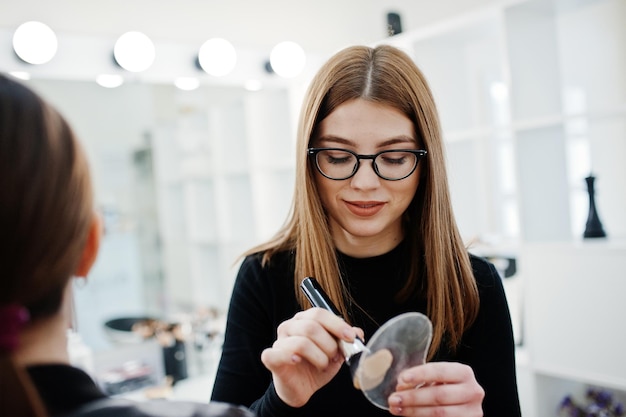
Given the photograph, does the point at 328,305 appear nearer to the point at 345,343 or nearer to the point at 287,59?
the point at 345,343

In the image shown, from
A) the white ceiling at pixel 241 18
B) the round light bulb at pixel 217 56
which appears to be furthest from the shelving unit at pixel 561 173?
the round light bulb at pixel 217 56

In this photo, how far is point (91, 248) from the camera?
0.47 m

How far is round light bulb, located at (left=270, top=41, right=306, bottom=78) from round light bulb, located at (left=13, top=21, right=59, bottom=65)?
0.71 metres

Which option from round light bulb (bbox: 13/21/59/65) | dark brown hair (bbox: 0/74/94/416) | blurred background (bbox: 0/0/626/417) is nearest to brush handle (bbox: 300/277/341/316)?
dark brown hair (bbox: 0/74/94/416)

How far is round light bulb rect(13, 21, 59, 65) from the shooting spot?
1.48m

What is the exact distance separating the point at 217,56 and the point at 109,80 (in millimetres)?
353

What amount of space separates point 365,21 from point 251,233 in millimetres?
931

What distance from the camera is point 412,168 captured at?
0.82 m

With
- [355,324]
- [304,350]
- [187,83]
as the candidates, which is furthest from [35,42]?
[304,350]

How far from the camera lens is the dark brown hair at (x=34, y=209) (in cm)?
37

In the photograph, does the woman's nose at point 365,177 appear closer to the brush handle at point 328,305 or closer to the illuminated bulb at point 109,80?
the brush handle at point 328,305

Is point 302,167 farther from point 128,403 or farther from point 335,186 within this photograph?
point 128,403

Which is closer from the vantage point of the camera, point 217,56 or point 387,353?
point 387,353

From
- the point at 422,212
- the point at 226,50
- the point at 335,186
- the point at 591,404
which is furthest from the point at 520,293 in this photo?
the point at 226,50
